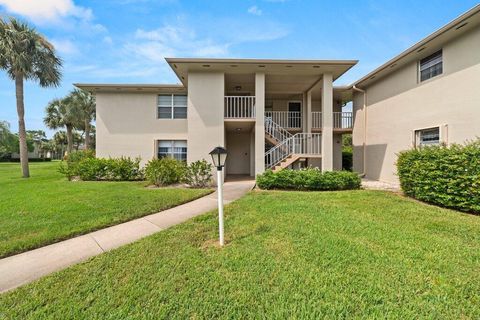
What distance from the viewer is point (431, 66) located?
8734 millimetres

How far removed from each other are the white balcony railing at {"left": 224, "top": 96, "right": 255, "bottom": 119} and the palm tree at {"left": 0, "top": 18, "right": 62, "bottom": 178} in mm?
10962

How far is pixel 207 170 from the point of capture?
991 cm

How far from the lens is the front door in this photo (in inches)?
564

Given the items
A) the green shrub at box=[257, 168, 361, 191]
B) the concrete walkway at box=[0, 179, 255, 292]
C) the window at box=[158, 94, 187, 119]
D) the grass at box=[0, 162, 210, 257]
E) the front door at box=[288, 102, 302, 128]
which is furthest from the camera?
the front door at box=[288, 102, 302, 128]

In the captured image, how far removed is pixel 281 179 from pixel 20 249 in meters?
7.20

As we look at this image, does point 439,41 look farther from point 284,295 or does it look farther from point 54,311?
point 54,311

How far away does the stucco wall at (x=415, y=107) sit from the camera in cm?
729

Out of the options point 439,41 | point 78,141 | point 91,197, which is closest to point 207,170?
point 91,197

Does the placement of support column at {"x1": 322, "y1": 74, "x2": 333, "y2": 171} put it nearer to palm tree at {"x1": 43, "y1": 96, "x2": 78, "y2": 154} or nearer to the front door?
the front door

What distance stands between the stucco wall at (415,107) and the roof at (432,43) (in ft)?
0.84

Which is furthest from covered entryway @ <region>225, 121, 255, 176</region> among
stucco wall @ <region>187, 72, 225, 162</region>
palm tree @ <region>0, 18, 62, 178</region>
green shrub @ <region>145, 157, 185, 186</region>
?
palm tree @ <region>0, 18, 62, 178</region>

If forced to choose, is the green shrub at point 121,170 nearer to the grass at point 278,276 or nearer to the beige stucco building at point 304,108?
the beige stucco building at point 304,108

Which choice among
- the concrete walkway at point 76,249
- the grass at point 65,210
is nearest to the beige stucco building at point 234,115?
the grass at point 65,210

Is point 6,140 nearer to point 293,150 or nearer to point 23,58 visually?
point 23,58
